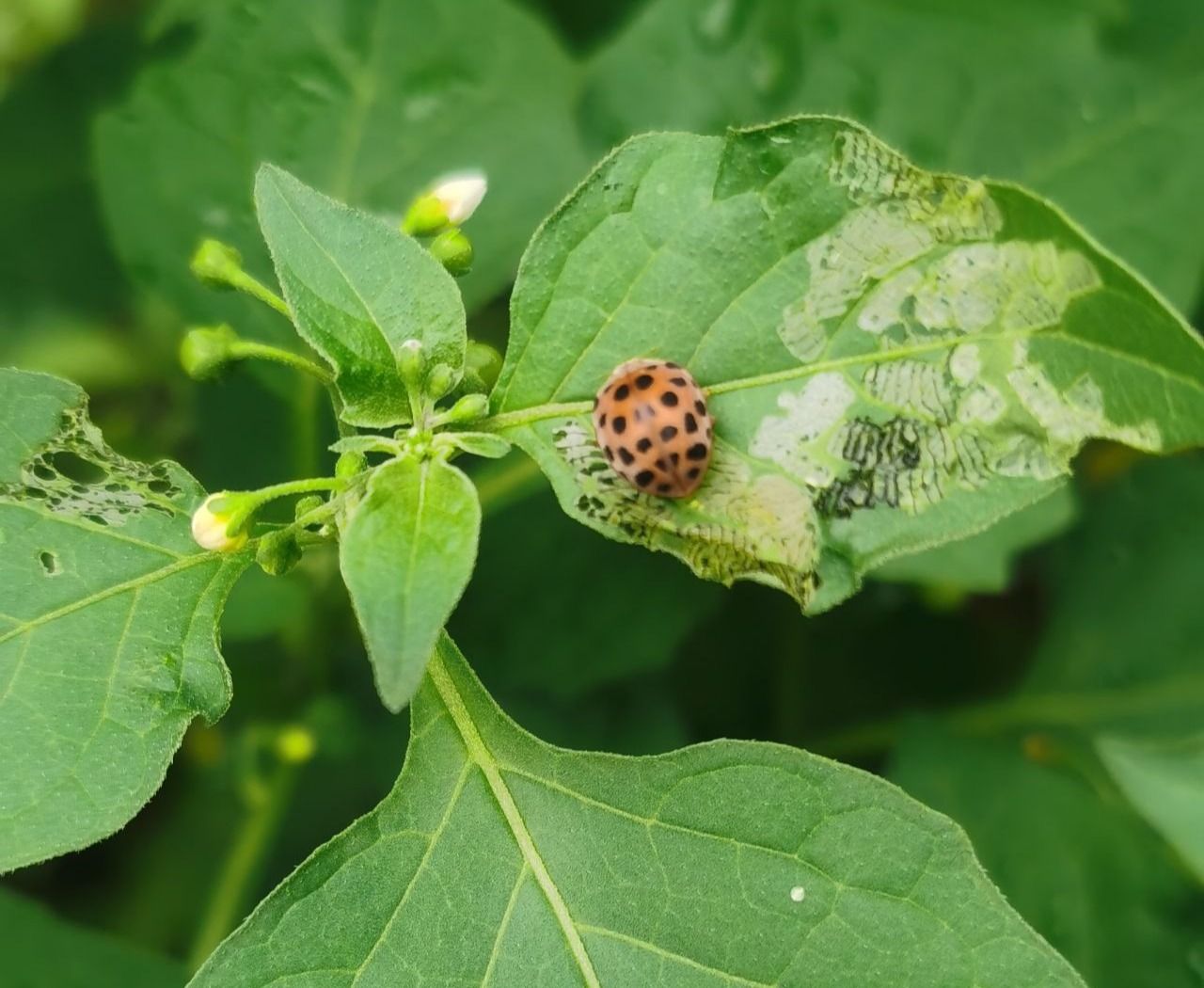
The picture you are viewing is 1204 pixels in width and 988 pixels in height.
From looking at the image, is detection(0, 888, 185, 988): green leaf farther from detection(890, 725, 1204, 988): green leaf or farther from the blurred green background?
detection(890, 725, 1204, 988): green leaf

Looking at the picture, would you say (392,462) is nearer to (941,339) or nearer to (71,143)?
(941,339)

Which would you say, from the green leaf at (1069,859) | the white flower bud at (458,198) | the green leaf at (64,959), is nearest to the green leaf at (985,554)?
the green leaf at (1069,859)

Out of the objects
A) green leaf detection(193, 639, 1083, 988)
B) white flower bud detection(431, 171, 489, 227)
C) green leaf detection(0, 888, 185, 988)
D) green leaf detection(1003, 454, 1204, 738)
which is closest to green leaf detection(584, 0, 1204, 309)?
green leaf detection(1003, 454, 1204, 738)

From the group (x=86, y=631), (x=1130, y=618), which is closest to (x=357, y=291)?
(x=86, y=631)

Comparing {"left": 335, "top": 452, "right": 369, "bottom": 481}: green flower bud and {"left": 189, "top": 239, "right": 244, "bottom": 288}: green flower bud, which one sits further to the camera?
{"left": 189, "top": 239, "right": 244, "bottom": 288}: green flower bud

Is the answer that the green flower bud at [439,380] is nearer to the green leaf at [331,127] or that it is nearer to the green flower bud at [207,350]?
the green flower bud at [207,350]

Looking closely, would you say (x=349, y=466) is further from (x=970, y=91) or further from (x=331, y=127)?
(x=970, y=91)
